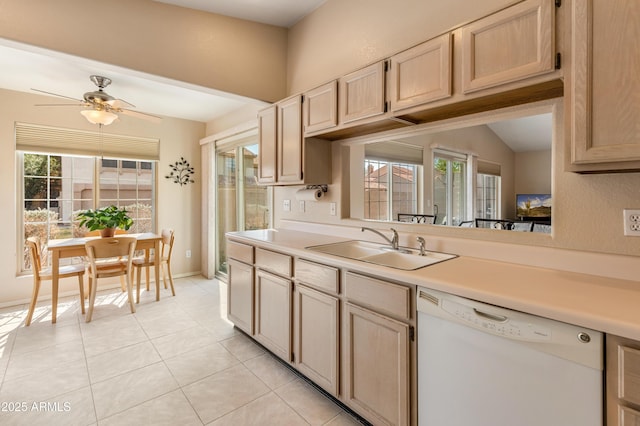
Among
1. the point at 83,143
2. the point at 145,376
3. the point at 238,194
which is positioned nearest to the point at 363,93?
the point at 145,376

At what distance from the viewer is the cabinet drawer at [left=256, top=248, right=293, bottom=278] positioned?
2.05 metres

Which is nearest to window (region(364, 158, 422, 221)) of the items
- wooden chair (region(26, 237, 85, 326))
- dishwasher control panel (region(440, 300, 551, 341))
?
dishwasher control panel (region(440, 300, 551, 341))

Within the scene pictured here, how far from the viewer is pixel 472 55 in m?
1.41

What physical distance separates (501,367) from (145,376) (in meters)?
2.23

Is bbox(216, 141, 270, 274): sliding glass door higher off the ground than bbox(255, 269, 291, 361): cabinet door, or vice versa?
bbox(216, 141, 270, 274): sliding glass door

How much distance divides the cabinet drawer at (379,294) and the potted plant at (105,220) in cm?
293

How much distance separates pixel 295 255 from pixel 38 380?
1.98 metres

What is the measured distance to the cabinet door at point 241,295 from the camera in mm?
2455

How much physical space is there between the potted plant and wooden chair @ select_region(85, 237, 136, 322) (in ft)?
0.62

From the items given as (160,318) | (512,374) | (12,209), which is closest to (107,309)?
(160,318)

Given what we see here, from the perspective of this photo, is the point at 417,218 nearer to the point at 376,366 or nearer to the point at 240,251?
the point at 376,366

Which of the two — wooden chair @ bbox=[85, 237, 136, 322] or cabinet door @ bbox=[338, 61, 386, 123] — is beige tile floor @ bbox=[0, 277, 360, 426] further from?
cabinet door @ bbox=[338, 61, 386, 123]

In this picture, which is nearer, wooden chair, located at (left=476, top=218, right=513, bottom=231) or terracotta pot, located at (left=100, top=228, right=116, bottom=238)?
wooden chair, located at (left=476, top=218, right=513, bottom=231)

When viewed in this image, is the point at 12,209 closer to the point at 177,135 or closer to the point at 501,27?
the point at 177,135
